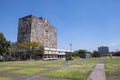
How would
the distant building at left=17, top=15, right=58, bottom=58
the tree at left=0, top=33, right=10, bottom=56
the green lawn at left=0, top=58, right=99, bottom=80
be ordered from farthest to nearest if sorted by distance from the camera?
the distant building at left=17, top=15, right=58, bottom=58
the tree at left=0, top=33, right=10, bottom=56
the green lawn at left=0, top=58, right=99, bottom=80

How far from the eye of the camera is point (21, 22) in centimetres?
9188

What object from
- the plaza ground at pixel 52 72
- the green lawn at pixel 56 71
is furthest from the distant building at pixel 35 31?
the plaza ground at pixel 52 72

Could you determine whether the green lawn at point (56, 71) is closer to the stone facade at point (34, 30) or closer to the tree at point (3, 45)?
the tree at point (3, 45)

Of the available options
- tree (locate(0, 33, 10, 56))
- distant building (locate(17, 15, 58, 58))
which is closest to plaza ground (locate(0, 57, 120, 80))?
tree (locate(0, 33, 10, 56))

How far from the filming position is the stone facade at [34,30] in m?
85.8

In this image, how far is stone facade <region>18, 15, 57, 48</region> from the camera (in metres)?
85.8

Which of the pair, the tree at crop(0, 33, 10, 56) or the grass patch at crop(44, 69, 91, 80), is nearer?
the grass patch at crop(44, 69, 91, 80)

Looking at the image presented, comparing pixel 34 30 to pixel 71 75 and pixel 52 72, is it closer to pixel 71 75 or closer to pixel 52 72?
pixel 52 72

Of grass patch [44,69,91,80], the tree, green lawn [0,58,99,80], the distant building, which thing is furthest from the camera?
the distant building

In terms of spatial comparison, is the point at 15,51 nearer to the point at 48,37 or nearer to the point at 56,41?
the point at 48,37

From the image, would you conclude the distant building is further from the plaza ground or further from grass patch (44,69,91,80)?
grass patch (44,69,91,80)

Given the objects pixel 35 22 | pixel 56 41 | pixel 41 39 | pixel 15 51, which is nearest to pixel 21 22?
pixel 35 22

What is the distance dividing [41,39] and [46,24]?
13.5 metres

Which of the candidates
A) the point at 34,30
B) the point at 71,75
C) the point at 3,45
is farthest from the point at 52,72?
the point at 34,30
